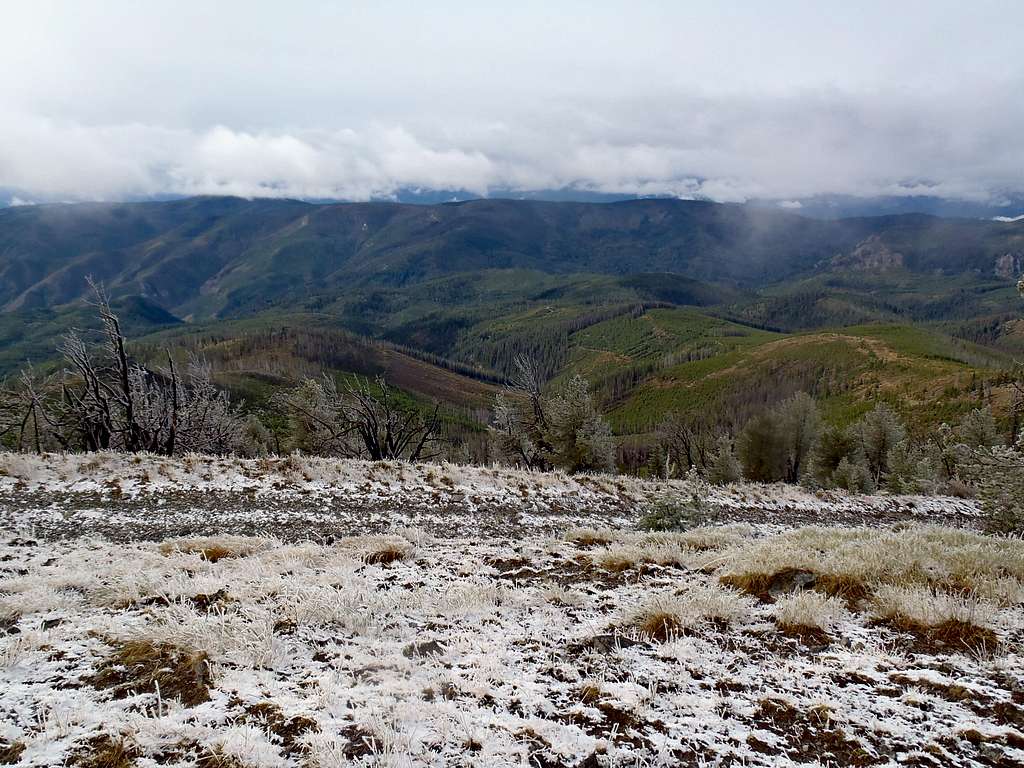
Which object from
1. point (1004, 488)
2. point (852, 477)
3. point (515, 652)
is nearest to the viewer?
point (515, 652)

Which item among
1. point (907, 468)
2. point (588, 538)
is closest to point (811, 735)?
point (588, 538)

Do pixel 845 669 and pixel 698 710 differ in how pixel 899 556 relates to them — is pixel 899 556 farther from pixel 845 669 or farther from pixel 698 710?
pixel 698 710

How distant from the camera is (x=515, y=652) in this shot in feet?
17.7

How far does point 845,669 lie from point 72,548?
44.4ft

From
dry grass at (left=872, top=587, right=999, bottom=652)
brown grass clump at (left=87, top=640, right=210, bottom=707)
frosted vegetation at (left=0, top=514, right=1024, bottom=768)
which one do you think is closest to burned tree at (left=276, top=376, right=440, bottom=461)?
frosted vegetation at (left=0, top=514, right=1024, bottom=768)

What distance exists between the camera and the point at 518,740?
388 cm

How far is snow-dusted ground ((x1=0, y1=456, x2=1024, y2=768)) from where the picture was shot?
12.4ft

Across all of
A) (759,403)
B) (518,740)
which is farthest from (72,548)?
(759,403)

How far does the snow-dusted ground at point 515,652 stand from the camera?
379cm

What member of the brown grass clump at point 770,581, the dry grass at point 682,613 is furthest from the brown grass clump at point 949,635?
the dry grass at point 682,613

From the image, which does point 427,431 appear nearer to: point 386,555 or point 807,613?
point 386,555

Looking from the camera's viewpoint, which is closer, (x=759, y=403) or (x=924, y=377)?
(x=924, y=377)

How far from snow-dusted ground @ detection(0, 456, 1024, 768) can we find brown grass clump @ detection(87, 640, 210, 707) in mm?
24

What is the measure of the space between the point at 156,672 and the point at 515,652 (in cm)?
334
